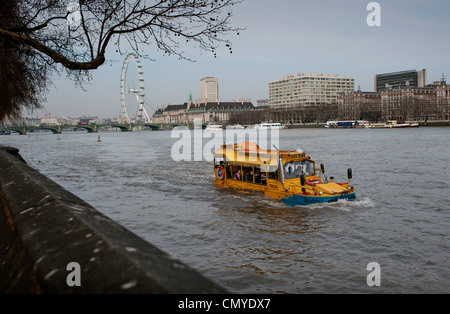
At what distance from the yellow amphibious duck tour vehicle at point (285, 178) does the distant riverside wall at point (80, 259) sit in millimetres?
15349

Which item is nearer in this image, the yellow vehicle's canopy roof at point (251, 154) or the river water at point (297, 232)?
the river water at point (297, 232)

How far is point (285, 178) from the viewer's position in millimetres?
18656

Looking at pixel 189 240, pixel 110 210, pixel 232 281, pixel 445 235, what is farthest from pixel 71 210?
pixel 110 210

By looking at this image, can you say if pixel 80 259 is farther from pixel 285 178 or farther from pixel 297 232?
pixel 285 178

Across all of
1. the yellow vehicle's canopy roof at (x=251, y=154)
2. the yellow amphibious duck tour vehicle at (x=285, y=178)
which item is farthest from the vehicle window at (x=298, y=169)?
the yellow vehicle's canopy roof at (x=251, y=154)

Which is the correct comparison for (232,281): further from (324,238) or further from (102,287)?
(102,287)

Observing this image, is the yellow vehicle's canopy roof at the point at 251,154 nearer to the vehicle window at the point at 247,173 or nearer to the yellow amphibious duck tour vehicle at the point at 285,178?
the yellow amphibious duck tour vehicle at the point at 285,178

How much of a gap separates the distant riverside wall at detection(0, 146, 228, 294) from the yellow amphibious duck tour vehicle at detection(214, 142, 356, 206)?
50.4ft

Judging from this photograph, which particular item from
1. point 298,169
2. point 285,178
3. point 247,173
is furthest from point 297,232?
point 247,173

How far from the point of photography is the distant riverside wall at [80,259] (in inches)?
70.9

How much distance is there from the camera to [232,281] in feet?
32.8

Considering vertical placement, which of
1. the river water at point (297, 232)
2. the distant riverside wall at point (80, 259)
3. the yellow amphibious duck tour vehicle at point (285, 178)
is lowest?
the river water at point (297, 232)

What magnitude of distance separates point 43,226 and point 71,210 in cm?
24

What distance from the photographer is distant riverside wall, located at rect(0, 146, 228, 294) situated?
70.9 inches
